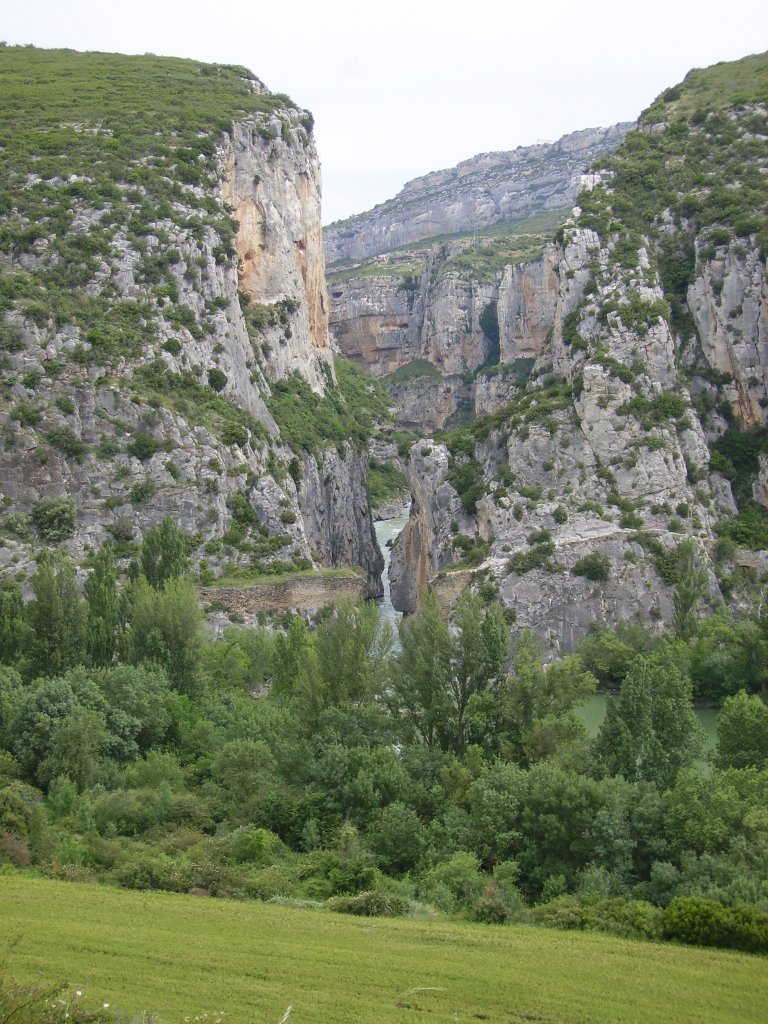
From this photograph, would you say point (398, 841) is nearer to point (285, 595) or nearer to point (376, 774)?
point (376, 774)

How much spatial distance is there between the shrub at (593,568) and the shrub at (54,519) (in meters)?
24.4

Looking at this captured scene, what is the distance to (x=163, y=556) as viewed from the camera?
166 ft

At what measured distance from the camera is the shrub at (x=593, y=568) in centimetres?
5591

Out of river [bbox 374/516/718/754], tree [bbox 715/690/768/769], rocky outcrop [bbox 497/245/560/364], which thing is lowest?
river [bbox 374/516/718/754]

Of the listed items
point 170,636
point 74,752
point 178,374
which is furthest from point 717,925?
point 178,374

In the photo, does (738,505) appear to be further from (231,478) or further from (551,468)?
(231,478)

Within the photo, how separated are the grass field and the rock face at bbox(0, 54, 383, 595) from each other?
32.4m

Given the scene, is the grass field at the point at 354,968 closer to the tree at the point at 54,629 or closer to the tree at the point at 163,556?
the tree at the point at 54,629

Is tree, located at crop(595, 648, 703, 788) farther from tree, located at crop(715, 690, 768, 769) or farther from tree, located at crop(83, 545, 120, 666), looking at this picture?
tree, located at crop(83, 545, 120, 666)

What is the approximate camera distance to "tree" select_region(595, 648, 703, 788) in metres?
31.4

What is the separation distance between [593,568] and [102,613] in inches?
946

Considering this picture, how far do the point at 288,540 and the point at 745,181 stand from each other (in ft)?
118

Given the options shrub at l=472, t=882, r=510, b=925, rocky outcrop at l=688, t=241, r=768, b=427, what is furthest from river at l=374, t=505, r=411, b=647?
shrub at l=472, t=882, r=510, b=925

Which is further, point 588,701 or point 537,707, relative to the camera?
point 588,701
